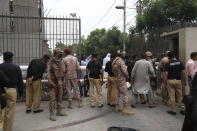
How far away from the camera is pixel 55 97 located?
8.12 m

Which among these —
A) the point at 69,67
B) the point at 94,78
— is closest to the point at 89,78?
the point at 94,78

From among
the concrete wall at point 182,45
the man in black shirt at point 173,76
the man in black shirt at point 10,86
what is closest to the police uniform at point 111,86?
the man in black shirt at point 173,76

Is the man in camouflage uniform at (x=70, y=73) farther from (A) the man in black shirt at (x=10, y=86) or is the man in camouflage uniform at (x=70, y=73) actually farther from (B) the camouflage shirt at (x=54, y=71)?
(A) the man in black shirt at (x=10, y=86)

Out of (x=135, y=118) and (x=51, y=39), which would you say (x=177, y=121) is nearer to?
(x=135, y=118)

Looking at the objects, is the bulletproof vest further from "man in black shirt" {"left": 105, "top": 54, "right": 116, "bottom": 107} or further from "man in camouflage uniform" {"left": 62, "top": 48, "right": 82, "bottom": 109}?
"man in black shirt" {"left": 105, "top": 54, "right": 116, "bottom": 107}

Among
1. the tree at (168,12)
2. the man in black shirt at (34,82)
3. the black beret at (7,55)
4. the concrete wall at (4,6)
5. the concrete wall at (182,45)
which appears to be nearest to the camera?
the black beret at (7,55)

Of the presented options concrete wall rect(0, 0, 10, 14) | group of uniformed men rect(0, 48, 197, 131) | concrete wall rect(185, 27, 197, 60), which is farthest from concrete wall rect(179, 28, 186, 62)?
concrete wall rect(0, 0, 10, 14)

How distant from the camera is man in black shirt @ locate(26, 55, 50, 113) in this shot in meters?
8.77

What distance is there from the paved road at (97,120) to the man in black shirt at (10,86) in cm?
75

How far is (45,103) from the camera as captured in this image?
10.3 metres

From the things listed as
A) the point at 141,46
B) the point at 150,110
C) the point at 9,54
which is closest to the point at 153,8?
the point at 141,46

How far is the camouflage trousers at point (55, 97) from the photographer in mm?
7891

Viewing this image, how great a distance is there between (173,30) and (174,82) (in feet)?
9.72

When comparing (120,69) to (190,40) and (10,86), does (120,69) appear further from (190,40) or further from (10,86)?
(10,86)
